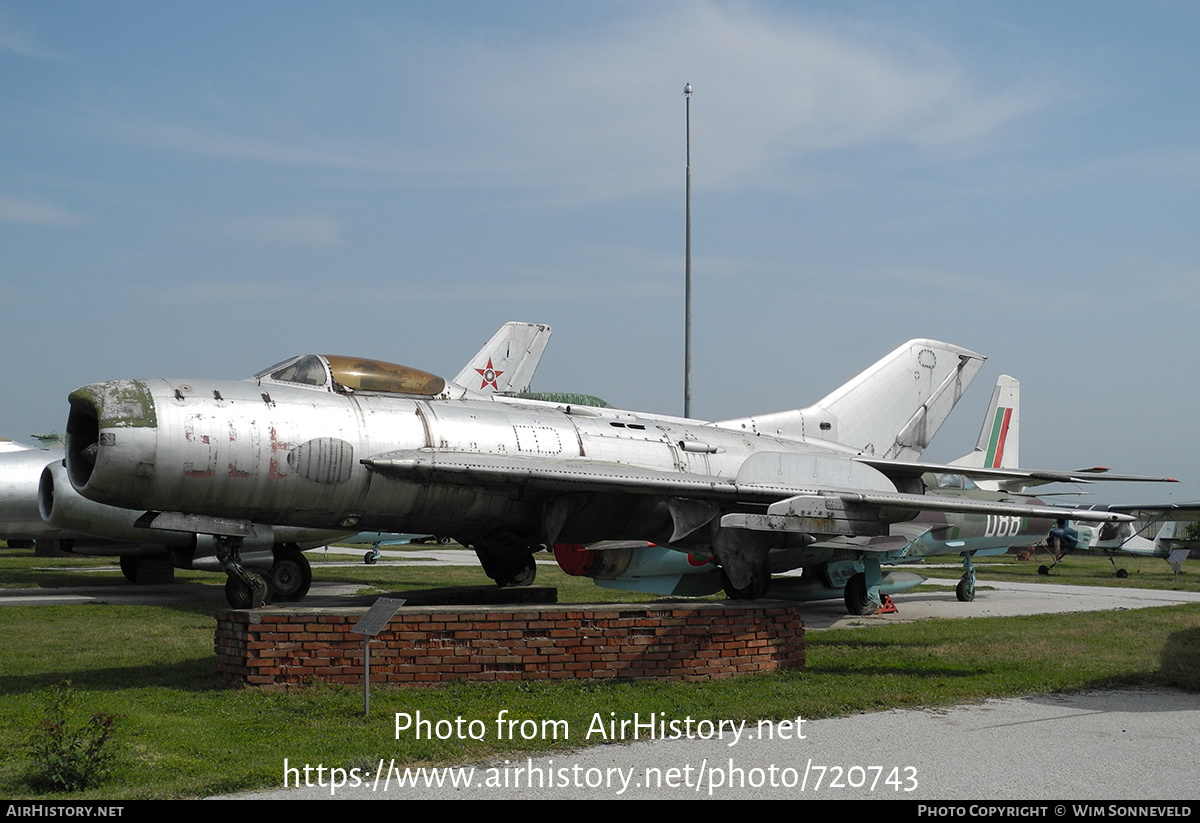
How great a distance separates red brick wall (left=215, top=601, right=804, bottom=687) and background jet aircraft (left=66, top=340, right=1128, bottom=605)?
1.24 metres

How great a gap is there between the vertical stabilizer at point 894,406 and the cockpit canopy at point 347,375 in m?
5.06

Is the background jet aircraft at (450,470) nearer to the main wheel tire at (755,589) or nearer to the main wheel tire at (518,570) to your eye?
the main wheel tire at (755,589)

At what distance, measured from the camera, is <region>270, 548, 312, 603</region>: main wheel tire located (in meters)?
16.3

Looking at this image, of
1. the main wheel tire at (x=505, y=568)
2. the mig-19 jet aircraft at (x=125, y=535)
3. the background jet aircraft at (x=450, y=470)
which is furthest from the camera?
the mig-19 jet aircraft at (x=125, y=535)

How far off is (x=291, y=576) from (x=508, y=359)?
13328 millimetres

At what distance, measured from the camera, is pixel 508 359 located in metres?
29.0

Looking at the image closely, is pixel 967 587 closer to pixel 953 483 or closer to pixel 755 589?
pixel 953 483

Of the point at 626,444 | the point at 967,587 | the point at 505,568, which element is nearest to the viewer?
the point at 626,444

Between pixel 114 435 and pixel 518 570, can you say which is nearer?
pixel 114 435

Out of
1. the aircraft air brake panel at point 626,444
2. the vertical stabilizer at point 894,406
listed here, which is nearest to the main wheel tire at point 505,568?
the aircraft air brake panel at point 626,444

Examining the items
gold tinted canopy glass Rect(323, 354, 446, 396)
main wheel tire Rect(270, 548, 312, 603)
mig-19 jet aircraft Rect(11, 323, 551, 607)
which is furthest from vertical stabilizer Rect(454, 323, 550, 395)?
gold tinted canopy glass Rect(323, 354, 446, 396)

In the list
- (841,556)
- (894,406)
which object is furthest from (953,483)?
(894,406)

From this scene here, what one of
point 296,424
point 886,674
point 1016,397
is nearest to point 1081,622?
point 886,674

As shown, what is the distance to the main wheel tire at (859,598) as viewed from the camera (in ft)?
53.0
